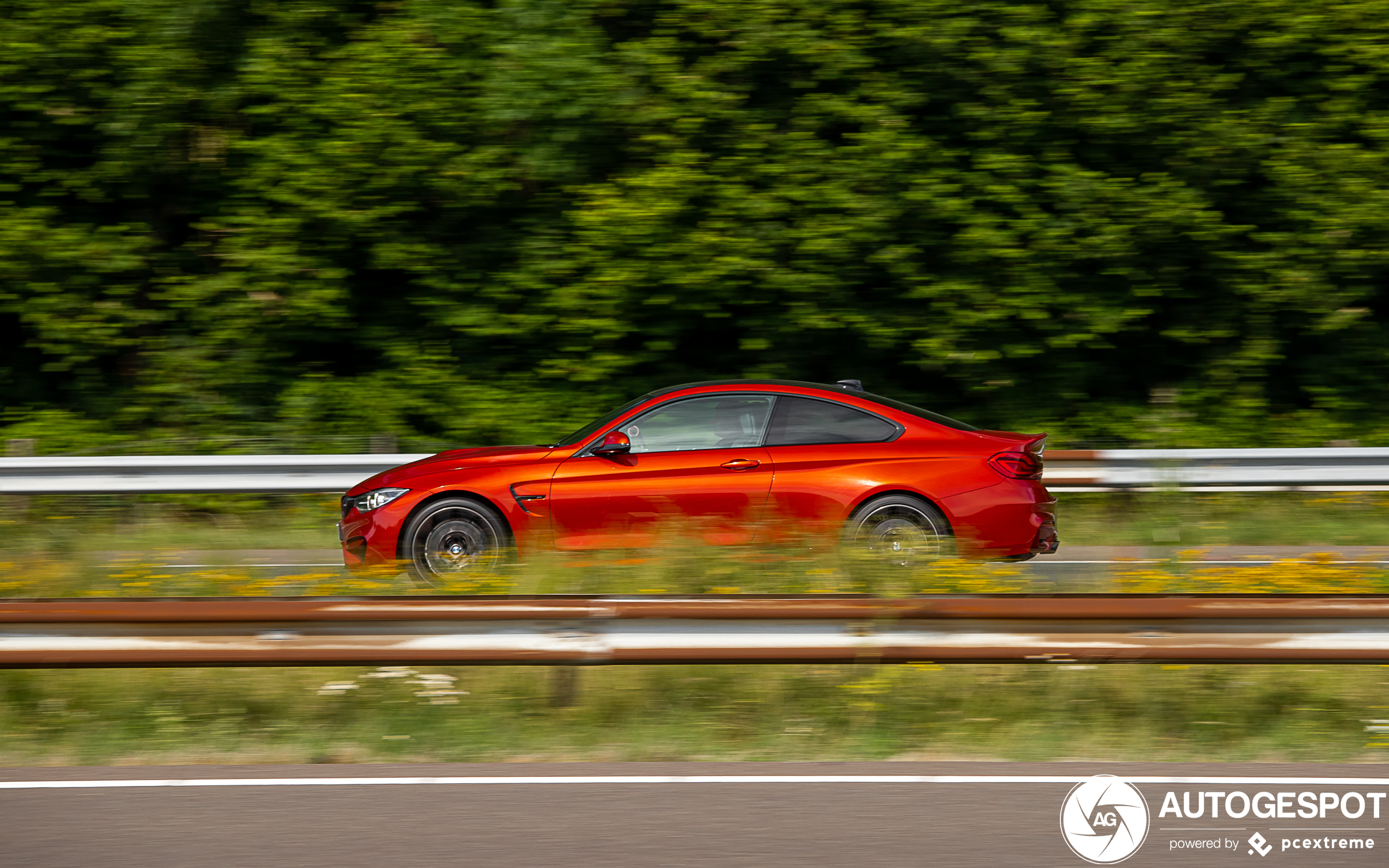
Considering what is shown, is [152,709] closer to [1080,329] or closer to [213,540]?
[213,540]

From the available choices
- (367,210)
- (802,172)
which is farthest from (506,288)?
(802,172)

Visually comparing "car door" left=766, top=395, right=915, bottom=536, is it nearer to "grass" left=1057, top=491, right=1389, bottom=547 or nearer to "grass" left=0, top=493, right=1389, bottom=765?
"grass" left=0, top=493, right=1389, bottom=765

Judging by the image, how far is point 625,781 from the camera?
498 centimetres

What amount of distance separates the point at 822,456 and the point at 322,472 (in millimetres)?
4832

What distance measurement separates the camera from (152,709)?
5.85 m

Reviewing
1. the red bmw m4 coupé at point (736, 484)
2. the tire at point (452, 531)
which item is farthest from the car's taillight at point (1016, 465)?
the tire at point (452, 531)

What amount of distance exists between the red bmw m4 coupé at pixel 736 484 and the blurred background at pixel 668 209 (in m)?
5.49

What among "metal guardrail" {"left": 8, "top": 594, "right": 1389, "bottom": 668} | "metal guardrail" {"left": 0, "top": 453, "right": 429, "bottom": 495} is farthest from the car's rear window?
"metal guardrail" {"left": 0, "top": 453, "right": 429, "bottom": 495}

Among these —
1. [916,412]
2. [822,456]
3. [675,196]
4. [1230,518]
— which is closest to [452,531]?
[822,456]

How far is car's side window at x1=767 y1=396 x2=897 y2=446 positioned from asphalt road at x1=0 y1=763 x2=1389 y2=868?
139 inches

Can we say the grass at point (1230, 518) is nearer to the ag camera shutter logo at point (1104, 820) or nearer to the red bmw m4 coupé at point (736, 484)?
the red bmw m4 coupé at point (736, 484)

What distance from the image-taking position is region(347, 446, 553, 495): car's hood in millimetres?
8570

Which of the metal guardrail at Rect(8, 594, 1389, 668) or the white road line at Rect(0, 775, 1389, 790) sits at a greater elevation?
the metal guardrail at Rect(8, 594, 1389, 668)

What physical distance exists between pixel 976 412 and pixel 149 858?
1178cm
